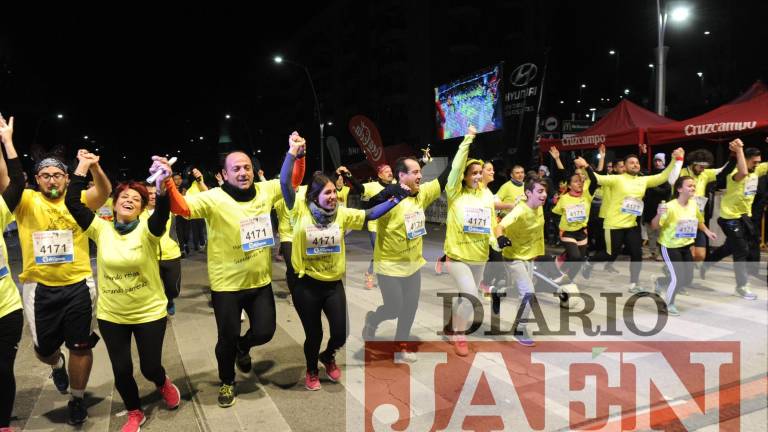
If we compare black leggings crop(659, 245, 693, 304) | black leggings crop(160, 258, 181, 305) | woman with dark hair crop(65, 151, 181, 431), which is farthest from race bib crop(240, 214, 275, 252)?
black leggings crop(659, 245, 693, 304)

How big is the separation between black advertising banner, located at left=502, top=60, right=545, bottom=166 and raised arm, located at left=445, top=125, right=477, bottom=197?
9.63 m

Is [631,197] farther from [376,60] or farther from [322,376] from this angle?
[376,60]

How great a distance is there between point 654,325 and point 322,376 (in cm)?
395

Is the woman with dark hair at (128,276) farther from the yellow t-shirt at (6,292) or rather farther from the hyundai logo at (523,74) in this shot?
the hyundai logo at (523,74)

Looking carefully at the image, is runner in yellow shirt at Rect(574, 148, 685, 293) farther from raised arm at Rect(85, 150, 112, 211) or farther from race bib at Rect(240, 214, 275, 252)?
raised arm at Rect(85, 150, 112, 211)

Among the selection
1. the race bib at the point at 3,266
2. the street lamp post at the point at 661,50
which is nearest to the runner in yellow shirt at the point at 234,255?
the race bib at the point at 3,266

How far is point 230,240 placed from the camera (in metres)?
4.25

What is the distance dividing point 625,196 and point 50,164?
23.7ft

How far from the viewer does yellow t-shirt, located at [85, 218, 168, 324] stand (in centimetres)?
378

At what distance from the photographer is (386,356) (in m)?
5.34

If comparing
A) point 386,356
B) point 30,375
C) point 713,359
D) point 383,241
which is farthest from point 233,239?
point 713,359

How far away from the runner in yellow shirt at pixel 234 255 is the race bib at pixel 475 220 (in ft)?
6.96

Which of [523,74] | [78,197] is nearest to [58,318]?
[78,197]

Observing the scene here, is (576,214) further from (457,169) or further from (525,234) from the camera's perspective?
(457,169)
